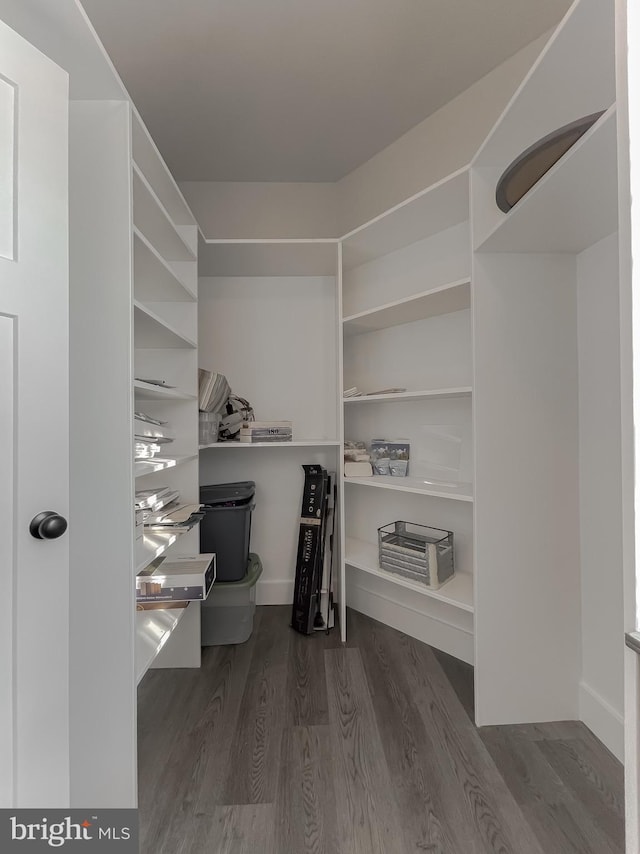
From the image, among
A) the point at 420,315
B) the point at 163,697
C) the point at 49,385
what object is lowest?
the point at 163,697

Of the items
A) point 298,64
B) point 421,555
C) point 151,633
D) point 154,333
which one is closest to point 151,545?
point 151,633

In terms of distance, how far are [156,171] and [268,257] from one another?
866mm

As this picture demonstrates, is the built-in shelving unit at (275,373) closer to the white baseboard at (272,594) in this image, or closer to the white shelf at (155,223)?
the white baseboard at (272,594)

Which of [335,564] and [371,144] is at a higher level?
[371,144]

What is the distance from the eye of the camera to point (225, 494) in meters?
2.32

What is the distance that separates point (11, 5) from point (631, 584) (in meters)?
1.73

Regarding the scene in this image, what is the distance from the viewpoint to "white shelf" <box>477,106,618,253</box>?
3.28ft

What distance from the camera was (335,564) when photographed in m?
2.71

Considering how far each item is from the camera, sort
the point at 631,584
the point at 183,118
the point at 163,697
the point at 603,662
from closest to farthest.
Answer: the point at 631,584, the point at 603,662, the point at 163,697, the point at 183,118

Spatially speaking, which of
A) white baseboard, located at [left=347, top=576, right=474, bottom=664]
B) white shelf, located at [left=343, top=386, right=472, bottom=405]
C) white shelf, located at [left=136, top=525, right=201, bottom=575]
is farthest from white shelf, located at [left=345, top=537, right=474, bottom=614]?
white shelf, located at [left=136, top=525, right=201, bottom=575]

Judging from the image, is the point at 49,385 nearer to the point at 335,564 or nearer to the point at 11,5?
the point at 11,5

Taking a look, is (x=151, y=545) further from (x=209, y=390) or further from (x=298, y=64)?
Result: (x=298, y=64)

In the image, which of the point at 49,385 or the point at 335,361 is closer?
the point at 49,385

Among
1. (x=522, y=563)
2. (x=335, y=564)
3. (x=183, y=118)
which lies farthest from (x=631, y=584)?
(x=183, y=118)
